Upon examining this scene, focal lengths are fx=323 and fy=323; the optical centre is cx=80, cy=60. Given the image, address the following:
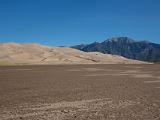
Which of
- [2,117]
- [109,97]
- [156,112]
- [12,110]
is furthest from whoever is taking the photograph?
[109,97]

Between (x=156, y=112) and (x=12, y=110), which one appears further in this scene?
(x=12, y=110)

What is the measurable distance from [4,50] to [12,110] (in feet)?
548

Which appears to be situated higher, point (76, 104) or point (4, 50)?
point (4, 50)

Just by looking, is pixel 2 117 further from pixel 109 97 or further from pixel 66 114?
pixel 109 97

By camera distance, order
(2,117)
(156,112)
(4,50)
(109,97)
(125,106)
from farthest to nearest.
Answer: (4,50), (109,97), (125,106), (156,112), (2,117)

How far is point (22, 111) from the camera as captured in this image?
1571cm

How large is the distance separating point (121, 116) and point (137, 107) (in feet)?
9.08

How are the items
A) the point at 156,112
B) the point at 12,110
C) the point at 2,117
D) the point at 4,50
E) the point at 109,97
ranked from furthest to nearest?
the point at 4,50, the point at 109,97, the point at 12,110, the point at 156,112, the point at 2,117

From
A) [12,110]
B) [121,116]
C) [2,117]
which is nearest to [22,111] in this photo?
[12,110]

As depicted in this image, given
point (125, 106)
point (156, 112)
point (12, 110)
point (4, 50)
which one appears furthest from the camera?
point (4, 50)

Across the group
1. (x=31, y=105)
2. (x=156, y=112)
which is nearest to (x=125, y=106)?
(x=156, y=112)

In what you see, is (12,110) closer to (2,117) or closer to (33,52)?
(2,117)

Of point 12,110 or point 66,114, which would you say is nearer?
point 66,114

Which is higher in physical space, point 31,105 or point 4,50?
point 4,50
